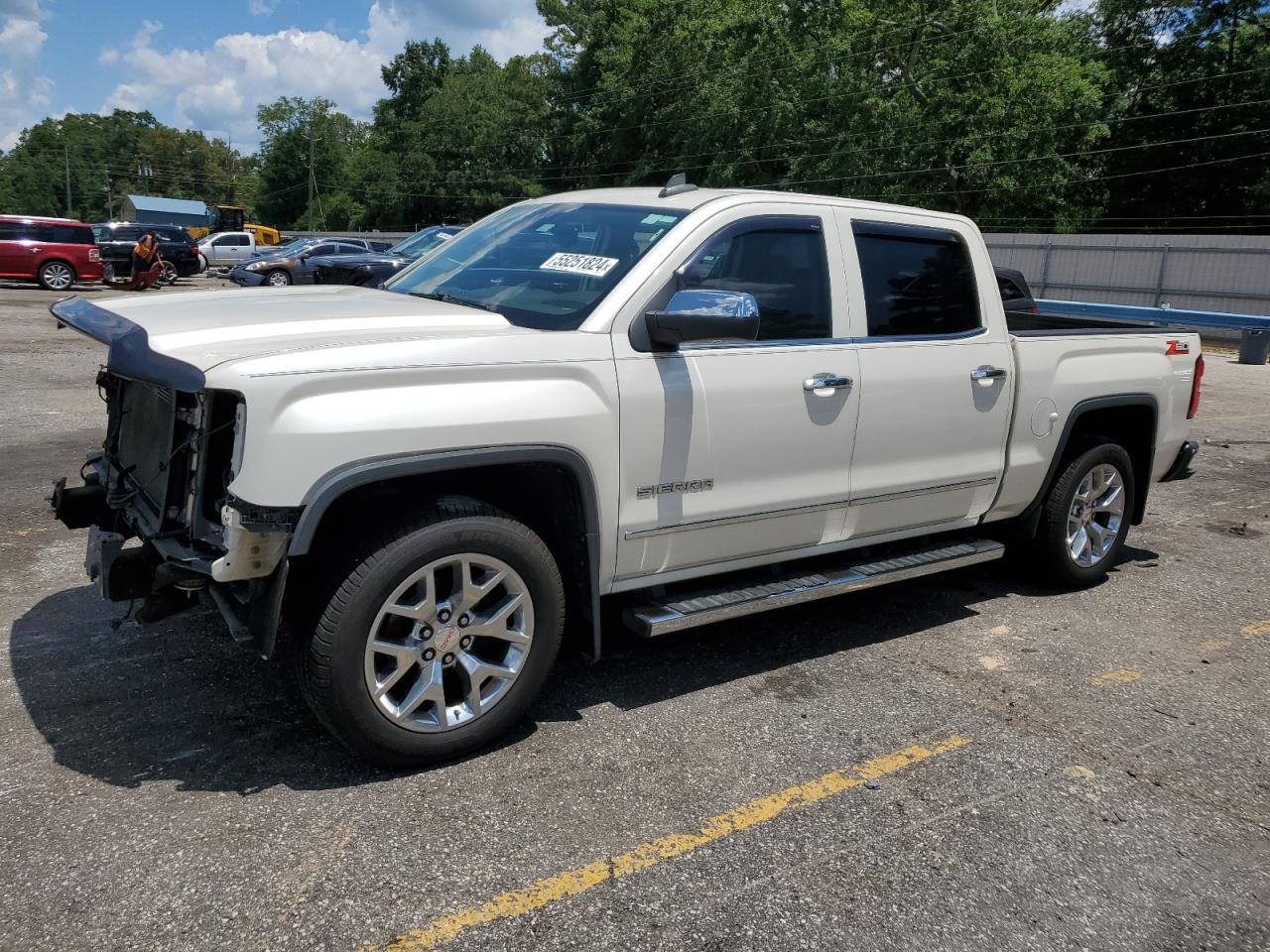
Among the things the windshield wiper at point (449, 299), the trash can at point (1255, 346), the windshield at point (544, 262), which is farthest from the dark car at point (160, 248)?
the trash can at point (1255, 346)

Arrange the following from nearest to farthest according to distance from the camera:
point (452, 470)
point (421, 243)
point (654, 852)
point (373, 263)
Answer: point (654, 852) → point (452, 470) → point (421, 243) → point (373, 263)

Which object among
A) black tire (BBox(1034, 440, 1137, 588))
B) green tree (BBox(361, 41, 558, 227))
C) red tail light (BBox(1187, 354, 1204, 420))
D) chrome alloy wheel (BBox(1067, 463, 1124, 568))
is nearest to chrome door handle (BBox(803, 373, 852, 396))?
black tire (BBox(1034, 440, 1137, 588))

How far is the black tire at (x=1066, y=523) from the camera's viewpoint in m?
5.43

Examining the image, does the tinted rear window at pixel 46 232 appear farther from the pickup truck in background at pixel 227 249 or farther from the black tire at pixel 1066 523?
the black tire at pixel 1066 523

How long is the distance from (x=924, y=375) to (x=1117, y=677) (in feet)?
5.30

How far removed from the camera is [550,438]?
342 cm

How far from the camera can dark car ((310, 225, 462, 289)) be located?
2014 cm

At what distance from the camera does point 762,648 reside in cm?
466

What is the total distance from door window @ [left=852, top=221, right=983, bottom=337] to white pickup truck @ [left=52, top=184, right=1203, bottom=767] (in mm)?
15

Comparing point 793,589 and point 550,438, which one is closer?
point 550,438

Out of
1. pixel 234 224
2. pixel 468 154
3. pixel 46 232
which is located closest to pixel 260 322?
pixel 46 232

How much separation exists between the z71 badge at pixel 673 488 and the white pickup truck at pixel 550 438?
10 millimetres

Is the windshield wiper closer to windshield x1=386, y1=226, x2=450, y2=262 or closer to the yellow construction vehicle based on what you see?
windshield x1=386, y1=226, x2=450, y2=262

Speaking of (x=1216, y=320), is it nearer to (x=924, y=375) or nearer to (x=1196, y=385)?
(x=1196, y=385)
